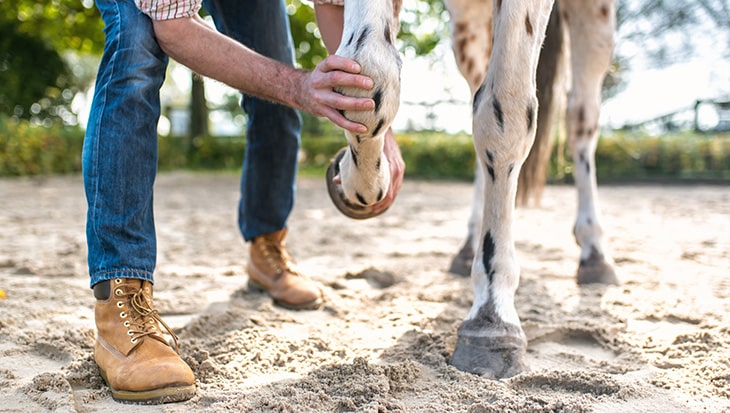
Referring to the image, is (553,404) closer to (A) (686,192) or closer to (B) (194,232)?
(B) (194,232)

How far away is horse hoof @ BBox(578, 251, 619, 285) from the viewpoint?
2.70 m

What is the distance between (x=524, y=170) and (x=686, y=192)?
220 inches

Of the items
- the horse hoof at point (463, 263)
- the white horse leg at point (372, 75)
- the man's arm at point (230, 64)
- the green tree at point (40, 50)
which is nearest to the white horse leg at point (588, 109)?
the horse hoof at point (463, 263)

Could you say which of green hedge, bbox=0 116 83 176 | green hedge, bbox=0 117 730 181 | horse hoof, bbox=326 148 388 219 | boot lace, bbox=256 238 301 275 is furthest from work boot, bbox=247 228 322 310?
green hedge, bbox=0 116 83 176

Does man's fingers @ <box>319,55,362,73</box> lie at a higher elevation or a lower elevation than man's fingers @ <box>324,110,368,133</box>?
higher

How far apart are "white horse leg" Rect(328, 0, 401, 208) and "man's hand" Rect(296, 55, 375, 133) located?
0.02m

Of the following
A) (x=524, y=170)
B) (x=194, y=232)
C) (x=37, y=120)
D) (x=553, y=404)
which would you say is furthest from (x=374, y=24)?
(x=37, y=120)

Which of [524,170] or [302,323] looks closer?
[302,323]

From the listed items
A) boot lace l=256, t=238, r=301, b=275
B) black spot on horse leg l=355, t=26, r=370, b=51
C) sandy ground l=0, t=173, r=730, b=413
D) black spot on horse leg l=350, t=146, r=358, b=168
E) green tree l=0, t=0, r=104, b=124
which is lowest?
sandy ground l=0, t=173, r=730, b=413

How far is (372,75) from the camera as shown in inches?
57.9

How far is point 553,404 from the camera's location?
1372 mm

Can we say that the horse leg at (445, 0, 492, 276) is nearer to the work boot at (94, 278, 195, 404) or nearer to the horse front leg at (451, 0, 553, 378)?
the horse front leg at (451, 0, 553, 378)

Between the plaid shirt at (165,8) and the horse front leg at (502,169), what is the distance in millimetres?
792

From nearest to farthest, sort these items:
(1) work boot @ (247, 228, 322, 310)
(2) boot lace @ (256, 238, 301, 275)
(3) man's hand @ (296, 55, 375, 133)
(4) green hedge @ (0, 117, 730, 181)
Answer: (3) man's hand @ (296, 55, 375, 133) → (1) work boot @ (247, 228, 322, 310) → (2) boot lace @ (256, 238, 301, 275) → (4) green hedge @ (0, 117, 730, 181)
